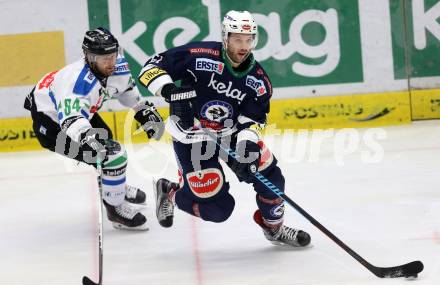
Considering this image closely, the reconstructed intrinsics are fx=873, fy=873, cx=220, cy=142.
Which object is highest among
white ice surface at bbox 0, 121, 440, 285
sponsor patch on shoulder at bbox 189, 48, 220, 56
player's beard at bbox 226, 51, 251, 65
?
sponsor patch on shoulder at bbox 189, 48, 220, 56

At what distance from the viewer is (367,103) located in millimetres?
7438

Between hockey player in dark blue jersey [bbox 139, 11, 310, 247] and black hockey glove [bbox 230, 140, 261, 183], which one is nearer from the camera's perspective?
black hockey glove [bbox 230, 140, 261, 183]

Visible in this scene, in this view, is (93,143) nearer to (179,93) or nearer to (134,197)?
(179,93)

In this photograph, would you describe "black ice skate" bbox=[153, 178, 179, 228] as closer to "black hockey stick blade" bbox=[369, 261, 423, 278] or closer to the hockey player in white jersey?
the hockey player in white jersey

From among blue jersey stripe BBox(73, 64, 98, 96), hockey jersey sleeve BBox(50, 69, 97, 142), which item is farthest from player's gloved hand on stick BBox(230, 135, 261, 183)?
blue jersey stripe BBox(73, 64, 98, 96)

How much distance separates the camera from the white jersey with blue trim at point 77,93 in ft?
14.1

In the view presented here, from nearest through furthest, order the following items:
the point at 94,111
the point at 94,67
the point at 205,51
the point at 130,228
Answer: the point at 205,51
the point at 94,67
the point at 94,111
the point at 130,228

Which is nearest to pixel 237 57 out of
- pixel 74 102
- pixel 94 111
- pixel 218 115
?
pixel 218 115

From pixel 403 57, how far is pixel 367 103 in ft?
1.71

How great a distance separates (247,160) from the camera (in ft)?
12.8

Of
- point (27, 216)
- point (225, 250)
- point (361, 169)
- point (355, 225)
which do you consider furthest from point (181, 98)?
point (361, 169)

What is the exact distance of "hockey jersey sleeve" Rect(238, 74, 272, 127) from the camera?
4.13 meters

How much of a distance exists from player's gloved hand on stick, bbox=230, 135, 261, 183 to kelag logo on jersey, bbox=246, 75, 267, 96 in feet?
0.94

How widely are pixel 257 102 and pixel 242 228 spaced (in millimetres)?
835
